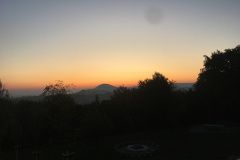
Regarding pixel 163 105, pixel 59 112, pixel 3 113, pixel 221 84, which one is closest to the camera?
pixel 59 112

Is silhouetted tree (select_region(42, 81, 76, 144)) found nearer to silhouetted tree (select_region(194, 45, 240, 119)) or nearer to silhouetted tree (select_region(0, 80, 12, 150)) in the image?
silhouetted tree (select_region(0, 80, 12, 150))

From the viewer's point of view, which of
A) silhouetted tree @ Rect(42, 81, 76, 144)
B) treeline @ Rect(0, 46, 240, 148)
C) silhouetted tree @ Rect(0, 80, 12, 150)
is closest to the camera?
silhouetted tree @ Rect(42, 81, 76, 144)

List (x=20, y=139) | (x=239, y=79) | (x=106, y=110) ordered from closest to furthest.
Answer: (x=20, y=139), (x=239, y=79), (x=106, y=110)

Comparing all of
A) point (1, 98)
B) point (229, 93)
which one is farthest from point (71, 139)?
point (229, 93)

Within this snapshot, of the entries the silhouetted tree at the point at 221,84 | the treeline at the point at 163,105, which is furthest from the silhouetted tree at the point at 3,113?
the silhouetted tree at the point at 221,84

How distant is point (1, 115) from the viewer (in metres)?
18.5

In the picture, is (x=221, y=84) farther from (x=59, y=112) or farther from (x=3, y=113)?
(x=3, y=113)

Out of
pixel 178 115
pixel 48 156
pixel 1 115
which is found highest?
pixel 1 115

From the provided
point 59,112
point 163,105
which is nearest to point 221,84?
point 163,105

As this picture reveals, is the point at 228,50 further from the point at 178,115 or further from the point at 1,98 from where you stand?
the point at 1,98

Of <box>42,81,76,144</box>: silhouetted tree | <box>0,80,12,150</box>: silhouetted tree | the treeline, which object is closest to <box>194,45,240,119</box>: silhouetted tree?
the treeline

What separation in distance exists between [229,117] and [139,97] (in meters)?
16.6

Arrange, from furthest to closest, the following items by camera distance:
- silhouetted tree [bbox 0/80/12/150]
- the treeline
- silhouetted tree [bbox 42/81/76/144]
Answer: the treeline → silhouetted tree [bbox 0/80/12/150] → silhouetted tree [bbox 42/81/76/144]

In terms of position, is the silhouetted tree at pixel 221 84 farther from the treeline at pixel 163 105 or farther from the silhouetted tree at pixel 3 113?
the silhouetted tree at pixel 3 113
